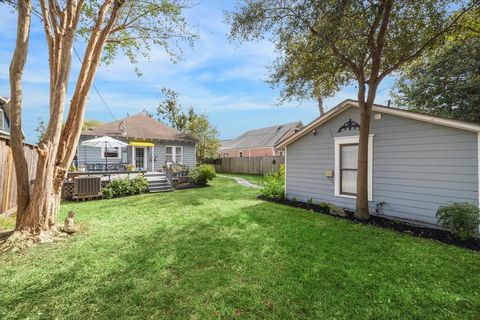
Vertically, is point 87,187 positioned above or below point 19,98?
below

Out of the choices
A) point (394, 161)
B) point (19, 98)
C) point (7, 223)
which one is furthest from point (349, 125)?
point (7, 223)

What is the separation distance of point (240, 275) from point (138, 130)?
15.6m

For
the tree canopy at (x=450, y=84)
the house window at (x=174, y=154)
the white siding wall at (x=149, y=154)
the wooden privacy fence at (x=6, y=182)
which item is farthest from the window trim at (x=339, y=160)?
the house window at (x=174, y=154)

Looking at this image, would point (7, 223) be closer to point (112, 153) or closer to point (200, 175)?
point (200, 175)

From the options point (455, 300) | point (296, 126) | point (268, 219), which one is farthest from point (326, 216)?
point (296, 126)

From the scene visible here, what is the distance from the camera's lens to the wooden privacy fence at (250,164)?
18.6 metres

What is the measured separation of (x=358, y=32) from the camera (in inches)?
226

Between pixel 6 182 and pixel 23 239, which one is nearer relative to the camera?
pixel 23 239

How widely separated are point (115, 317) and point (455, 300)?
379 centimetres

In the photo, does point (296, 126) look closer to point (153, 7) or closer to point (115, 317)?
point (153, 7)

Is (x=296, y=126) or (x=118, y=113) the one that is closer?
(x=118, y=113)

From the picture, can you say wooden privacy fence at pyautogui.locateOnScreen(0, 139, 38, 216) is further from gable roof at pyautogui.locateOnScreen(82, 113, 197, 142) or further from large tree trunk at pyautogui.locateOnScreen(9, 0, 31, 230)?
gable roof at pyautogui.locateOnScreen(82, 113, 197, 142)

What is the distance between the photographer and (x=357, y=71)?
608 centimetres

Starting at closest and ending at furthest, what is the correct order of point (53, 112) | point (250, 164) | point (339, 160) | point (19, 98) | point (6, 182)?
point (19, 98) < point (53, 112) < point (6, 182) < point (339, 160) < point (250, 164)
